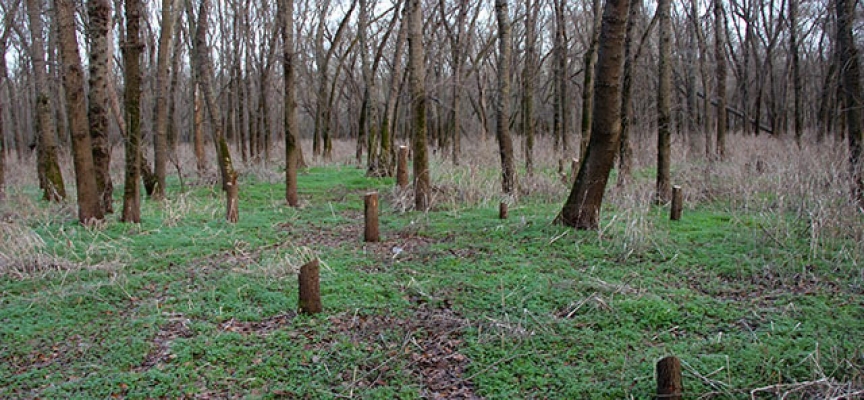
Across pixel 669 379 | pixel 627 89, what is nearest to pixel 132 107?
pixel 669 379

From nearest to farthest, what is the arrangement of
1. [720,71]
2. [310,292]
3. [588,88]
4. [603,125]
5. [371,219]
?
[310,292] < [603,125] < [371,219] < [588,88] < [720,71]

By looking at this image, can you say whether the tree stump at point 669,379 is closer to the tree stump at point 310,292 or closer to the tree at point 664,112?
the tree stump at point 310,292

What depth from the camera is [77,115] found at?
22.9 ft

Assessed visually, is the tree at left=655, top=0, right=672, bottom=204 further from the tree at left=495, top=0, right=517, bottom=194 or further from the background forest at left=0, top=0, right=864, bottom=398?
the tree at left=495, top=0, right=517, bottom=194

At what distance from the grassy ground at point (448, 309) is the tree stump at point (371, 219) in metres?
0.14

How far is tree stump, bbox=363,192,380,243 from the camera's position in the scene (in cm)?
663

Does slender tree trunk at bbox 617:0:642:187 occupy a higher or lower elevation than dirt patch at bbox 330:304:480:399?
higher

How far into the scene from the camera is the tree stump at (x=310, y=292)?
4.44 m

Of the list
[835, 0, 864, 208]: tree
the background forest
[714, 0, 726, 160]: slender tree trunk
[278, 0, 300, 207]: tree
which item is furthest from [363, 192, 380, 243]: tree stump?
[714, 0, 726, 160]: slender tree trunk

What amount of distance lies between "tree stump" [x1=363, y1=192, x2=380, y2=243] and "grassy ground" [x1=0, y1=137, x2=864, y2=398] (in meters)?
0.14

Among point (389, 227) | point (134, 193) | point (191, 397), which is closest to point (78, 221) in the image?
point (134, 193)

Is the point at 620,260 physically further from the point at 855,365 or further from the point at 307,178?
the point at 307,178

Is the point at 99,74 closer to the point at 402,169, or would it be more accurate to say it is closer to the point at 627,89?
the point at 402,169

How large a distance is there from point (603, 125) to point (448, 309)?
2681 mm
